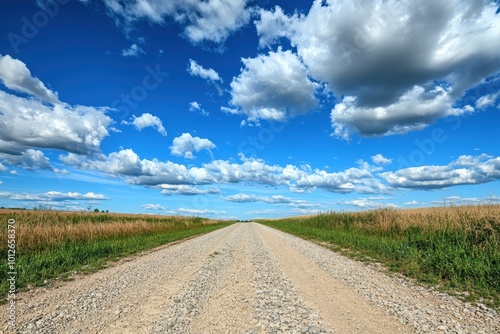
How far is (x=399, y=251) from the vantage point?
11180 mm

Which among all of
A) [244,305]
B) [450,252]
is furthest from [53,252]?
[450,252]

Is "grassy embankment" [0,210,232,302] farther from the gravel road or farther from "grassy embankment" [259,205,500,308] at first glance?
"grassy embankment" [259,205,500,308]

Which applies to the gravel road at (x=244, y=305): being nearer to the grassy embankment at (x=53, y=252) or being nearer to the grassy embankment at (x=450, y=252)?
the grassy embankment at (x=450, y=252)

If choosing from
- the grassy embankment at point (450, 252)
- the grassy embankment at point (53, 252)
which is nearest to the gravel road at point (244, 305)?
the grassy embankment at point (450, 252)

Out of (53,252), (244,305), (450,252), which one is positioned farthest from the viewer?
(53,252)

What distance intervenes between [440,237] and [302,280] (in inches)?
291

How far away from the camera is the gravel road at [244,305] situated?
15.4ft

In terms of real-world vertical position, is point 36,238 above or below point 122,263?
above

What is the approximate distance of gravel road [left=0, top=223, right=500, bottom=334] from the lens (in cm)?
470

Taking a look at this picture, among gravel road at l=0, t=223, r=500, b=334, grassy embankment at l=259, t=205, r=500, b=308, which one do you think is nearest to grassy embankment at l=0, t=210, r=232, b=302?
gravel road at l=0, t=223, r=500, b=334

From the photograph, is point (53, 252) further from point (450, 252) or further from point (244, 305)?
point (450, 252)

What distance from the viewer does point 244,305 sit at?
5812mm

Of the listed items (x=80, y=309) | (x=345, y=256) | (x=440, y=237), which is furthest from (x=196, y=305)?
(x=440, y=237)

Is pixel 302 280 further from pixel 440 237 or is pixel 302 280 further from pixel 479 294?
pixel 440 237
